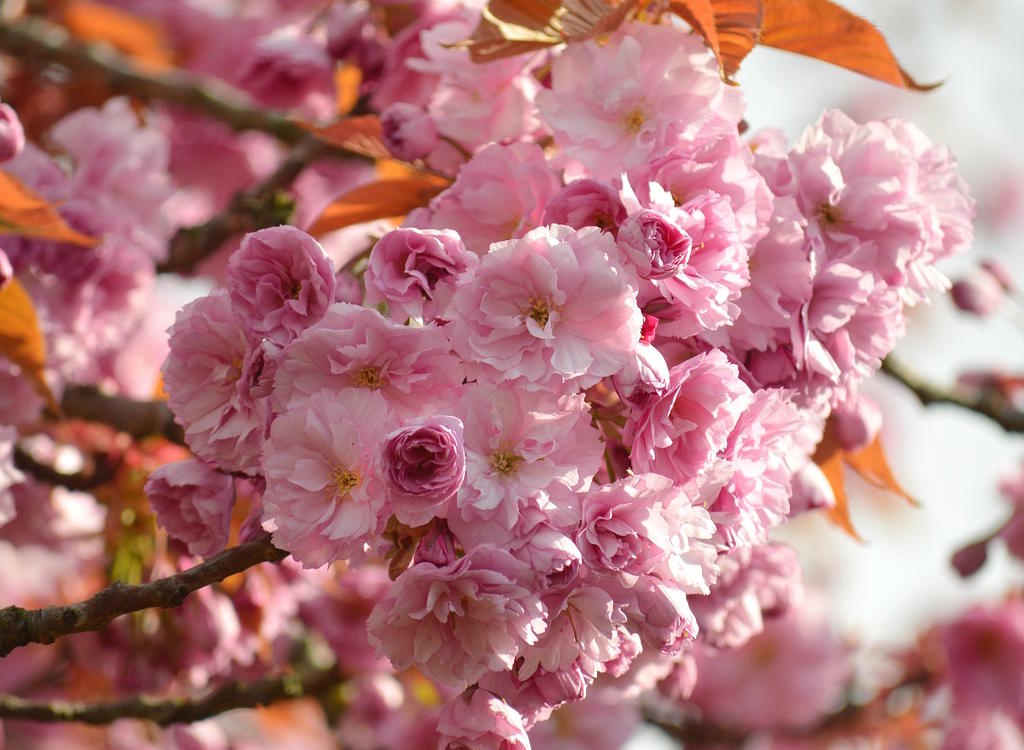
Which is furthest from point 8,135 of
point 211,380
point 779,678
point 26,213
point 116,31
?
point 779,678

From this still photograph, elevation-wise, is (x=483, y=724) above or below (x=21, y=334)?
above

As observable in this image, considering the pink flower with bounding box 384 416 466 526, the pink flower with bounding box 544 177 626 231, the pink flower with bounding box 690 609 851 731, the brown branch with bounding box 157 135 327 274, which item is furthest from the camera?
the pink flower with bounding box 690 609 851 731

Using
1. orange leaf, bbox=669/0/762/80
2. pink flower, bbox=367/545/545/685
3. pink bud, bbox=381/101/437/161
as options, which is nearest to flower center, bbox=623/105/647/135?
orange leaf, bbox=669/0/762/80

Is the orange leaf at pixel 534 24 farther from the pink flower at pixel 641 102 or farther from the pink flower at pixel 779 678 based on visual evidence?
the pink flower at pixel 779 678

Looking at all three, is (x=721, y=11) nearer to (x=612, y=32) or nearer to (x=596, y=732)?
(x=612, y=32)

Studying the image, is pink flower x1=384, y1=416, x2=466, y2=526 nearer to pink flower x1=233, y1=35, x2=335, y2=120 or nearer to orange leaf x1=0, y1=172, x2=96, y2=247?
orange leaf x1=0, y1=172, x2=96, y2=247

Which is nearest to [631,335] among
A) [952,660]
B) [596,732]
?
[596,732]

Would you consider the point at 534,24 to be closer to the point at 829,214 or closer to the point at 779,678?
the point at 829,214
